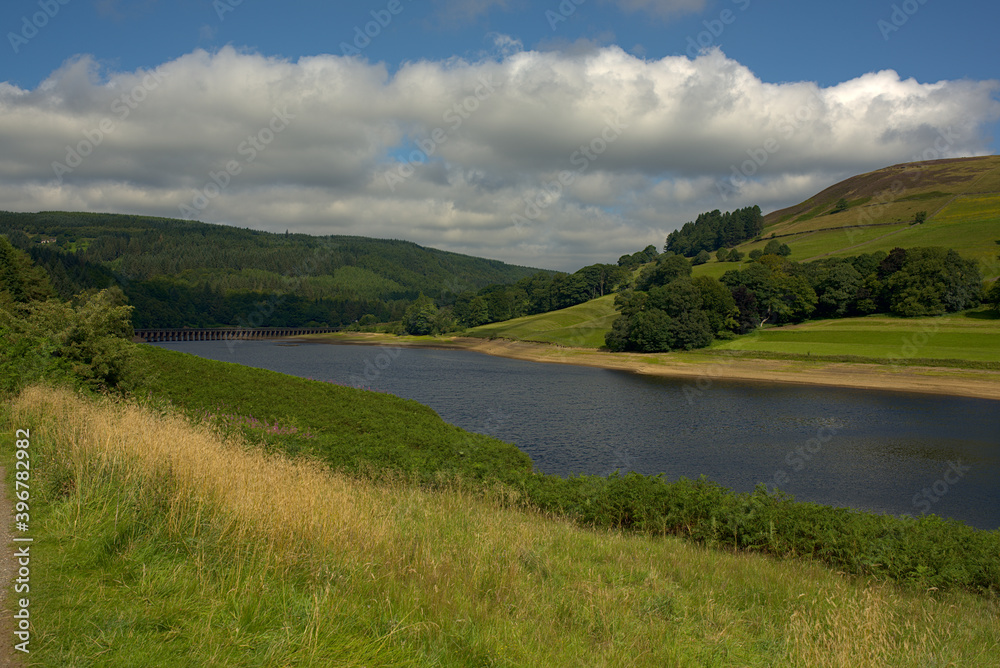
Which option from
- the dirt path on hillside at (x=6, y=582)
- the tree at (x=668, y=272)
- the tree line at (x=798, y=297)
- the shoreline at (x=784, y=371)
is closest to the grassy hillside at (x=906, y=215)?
the tree line at (x=798, y=297)

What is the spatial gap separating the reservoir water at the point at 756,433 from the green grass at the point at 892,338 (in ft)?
50.2

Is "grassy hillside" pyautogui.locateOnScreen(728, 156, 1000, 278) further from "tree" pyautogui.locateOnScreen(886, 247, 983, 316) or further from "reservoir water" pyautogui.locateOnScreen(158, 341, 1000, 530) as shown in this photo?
"reservoir water" pyautogui.locateOnScreen(158, 341, 1000, 530)

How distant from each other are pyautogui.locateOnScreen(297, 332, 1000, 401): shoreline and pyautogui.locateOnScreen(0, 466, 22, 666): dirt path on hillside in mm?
57287

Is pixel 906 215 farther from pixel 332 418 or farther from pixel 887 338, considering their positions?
pixel 332 418

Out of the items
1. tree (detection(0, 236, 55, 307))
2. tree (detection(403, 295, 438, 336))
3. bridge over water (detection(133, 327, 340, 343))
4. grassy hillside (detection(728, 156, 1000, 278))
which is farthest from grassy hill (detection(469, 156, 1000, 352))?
bridge over water (detection(133, 327, 340, 343))

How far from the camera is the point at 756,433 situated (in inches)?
1471

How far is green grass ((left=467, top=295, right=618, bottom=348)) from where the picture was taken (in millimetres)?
105312

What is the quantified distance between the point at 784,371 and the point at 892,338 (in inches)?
735

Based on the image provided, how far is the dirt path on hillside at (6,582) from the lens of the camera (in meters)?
4.00

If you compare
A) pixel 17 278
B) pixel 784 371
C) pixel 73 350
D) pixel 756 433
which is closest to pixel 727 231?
pixel 784 371

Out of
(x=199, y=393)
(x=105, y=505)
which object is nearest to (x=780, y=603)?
(x=105, y=505)

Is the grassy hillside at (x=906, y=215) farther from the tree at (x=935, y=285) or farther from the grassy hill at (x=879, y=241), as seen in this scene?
the tree at (x=935, y=285)

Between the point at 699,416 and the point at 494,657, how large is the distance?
4124 cm

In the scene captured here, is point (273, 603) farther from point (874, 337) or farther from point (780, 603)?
point (874, 337)
